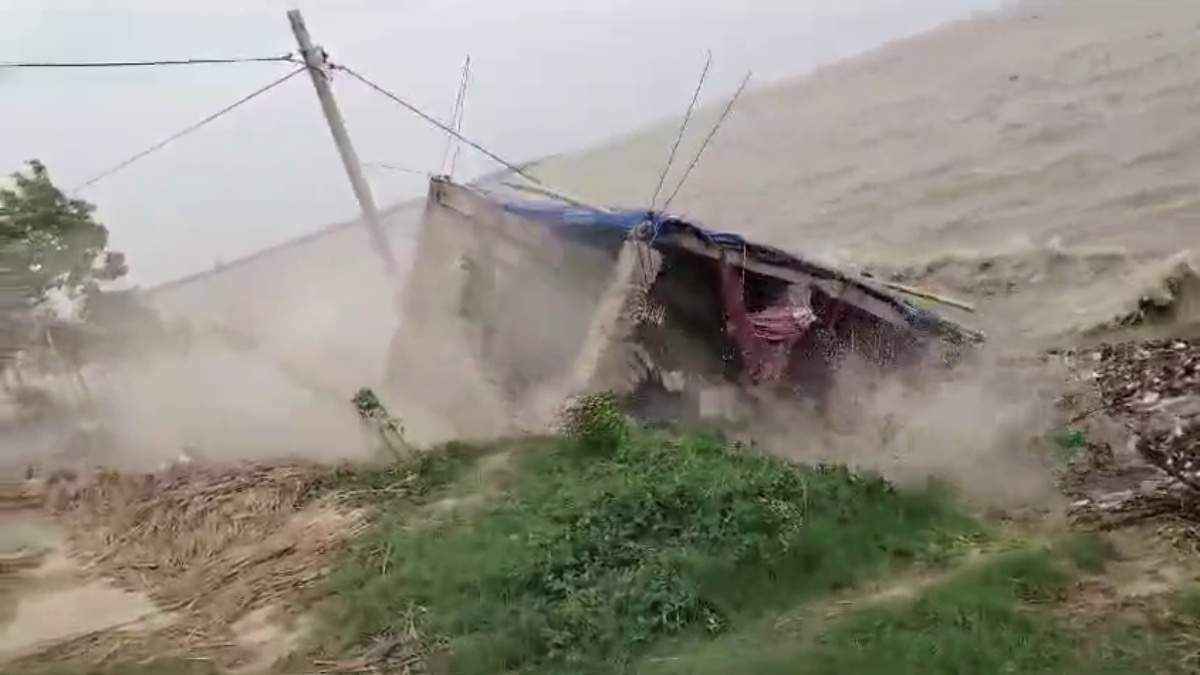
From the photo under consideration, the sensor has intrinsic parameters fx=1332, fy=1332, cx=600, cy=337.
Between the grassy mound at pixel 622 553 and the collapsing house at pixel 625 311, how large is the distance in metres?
1.75

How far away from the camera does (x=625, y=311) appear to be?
430 inches

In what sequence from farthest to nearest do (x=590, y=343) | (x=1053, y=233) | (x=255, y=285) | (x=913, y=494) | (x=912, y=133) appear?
1. (x=912, y=133)
2. (x=255, y=285)
3. (x=1053, y=233)
4. (x=590, y=343)
5. (x=913, y=494)

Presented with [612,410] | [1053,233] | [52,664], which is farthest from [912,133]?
[52,664]

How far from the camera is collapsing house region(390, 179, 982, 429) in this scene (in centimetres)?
1104

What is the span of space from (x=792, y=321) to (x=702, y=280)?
0.87m

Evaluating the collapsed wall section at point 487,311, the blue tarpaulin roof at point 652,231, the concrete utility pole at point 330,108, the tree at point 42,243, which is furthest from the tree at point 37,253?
the blue tarpaulin roof at point 652,231

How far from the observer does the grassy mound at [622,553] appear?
24.7ft

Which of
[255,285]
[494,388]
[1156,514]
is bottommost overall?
[1156,514]

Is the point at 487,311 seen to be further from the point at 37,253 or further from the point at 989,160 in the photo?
the point at 989,160

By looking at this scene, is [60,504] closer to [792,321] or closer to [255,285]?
[792,321]

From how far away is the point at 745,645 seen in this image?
7.20 meters

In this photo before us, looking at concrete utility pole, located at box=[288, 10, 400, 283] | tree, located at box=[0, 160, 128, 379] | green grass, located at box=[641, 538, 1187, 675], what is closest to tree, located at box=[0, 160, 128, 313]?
tree, located at box=[0, 160, 128, 379]

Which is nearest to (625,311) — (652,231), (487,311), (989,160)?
(652,231)

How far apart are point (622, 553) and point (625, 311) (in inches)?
124
